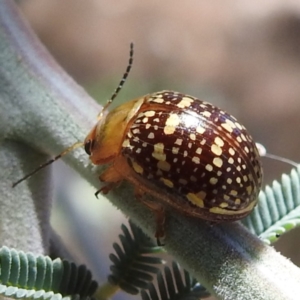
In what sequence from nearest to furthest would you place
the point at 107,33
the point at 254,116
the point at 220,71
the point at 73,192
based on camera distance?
the point at 73,192 < the point at 254,116 < the point at 220,71 < the point at 107,33

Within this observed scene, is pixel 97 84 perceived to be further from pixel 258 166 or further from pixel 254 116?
pixel 258 166

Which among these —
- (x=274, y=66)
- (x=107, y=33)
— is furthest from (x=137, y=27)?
(x=274, y=66)

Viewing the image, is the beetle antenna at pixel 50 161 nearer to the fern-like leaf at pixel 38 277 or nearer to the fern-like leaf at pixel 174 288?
the fern-like leaf at pixel 38 277

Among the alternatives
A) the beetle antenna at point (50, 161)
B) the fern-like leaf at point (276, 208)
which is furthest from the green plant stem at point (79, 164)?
the fern-like leaf at point (276, 208)

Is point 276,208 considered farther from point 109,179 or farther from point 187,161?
point 109,179

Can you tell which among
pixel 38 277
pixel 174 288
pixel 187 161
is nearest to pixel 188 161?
pixel 187 161

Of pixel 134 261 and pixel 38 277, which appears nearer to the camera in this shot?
pixel 38 277

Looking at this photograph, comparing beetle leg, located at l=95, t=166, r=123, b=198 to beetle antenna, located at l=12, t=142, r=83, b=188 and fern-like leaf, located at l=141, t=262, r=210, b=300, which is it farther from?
fern-like leaf, located at l=141, t=262, r=210, b=300
